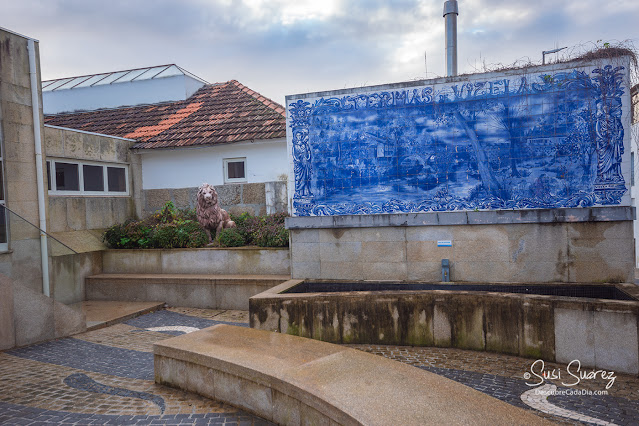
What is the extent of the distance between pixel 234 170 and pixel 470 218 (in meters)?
7.74

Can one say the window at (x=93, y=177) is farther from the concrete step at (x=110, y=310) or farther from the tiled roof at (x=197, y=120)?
the concrete step at (x=110, y=310)

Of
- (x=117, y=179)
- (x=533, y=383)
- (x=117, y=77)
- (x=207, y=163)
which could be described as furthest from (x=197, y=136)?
(x=533, y=383)

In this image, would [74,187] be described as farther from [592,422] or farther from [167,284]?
[592,422]

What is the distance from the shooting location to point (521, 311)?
6.29m

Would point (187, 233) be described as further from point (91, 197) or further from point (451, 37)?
point (451, 37)

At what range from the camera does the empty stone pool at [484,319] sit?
5797 mm

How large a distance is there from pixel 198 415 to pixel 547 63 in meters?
7.81

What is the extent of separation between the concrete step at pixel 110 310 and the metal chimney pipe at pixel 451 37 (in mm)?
9383

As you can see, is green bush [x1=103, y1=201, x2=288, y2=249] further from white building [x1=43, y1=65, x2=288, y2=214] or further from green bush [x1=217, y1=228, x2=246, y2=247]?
white building [x1=43, y1=65, x2=288, y2=214]

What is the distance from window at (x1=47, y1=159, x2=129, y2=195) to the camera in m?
11.2

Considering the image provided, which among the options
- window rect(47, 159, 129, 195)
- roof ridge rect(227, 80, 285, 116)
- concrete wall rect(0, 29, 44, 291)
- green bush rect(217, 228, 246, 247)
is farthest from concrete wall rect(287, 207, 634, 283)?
window rect(47, 159, 129, 195)

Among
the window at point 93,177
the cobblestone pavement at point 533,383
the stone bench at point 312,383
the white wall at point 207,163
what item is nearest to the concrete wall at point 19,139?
the window at point 93,177

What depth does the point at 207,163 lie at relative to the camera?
1337cm

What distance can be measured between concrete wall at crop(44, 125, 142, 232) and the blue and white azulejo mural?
6.42 metres
